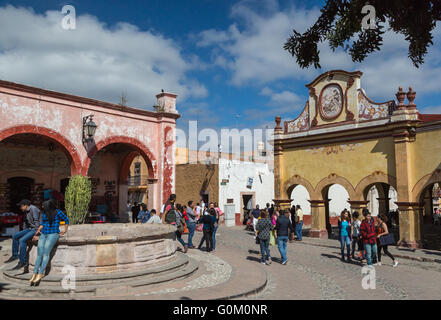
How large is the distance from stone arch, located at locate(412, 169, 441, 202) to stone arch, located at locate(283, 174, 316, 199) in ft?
14.5

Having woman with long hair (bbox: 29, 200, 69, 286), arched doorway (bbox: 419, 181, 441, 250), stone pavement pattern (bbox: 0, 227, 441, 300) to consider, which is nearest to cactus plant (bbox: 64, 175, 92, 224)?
stone pavement pattern (bbox: 0, 227, 441, 300)

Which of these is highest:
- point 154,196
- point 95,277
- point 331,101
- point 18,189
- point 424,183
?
point 331,101

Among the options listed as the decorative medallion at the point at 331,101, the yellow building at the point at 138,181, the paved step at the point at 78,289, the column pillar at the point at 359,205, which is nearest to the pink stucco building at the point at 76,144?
the decorative medallion at the point at 331,101

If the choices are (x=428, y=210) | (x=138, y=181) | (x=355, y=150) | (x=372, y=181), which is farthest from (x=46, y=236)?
(x=138, y=181)

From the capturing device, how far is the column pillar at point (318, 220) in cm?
1675

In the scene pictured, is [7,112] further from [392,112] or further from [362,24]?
[392,112]

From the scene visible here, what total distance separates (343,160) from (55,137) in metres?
11.9

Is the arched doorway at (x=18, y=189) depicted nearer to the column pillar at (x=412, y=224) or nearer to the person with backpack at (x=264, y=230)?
the person with backpack at (x=264, y=230)

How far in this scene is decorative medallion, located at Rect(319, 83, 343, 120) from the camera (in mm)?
16188

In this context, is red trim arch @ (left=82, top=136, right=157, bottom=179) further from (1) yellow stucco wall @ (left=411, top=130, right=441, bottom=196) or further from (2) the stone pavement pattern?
Result: (1) yellow stucco wall @ (left=411, top=130, right=441, bottom=196)

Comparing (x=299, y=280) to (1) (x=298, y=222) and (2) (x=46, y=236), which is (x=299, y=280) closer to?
(2) (x=46, y=236)

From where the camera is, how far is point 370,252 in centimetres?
962

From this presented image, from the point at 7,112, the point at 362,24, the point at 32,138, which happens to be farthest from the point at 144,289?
the point at 32,138
